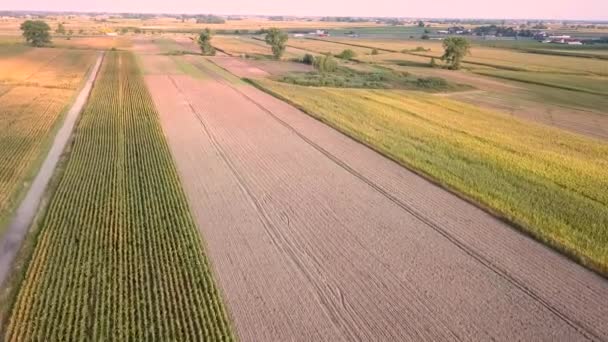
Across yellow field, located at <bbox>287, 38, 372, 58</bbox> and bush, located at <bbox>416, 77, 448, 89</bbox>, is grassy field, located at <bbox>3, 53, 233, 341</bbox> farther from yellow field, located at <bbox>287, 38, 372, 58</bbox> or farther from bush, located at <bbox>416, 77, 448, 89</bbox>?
yellow field, located at <bbox>287, 38, 372, 58</bbox>

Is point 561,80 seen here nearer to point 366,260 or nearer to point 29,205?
point 366,260

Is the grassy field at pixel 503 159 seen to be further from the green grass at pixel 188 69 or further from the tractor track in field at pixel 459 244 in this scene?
the green grass at pixel 188 69

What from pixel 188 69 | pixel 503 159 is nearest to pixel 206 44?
pixel 188 69

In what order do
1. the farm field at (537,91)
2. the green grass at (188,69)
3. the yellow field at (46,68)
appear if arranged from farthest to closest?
the green grass at (188,69)
the yellow field at (46,68)
the farm field at (537,91)

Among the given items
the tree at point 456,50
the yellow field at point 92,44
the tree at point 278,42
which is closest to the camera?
the tree at point 456,50

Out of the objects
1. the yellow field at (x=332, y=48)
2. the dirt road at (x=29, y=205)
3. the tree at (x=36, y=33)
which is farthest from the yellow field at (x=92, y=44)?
the dirt road at (x=29, y=205)

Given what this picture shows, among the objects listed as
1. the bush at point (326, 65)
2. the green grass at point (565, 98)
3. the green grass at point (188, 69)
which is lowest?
the green grass at point (565, 98)

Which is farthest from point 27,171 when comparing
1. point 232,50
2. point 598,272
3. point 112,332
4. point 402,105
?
point 232,50

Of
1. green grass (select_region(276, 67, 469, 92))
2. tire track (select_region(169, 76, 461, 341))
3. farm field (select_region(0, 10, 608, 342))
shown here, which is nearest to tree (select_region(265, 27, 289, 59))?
green grass (select_region(276, 67, 469, 92))
